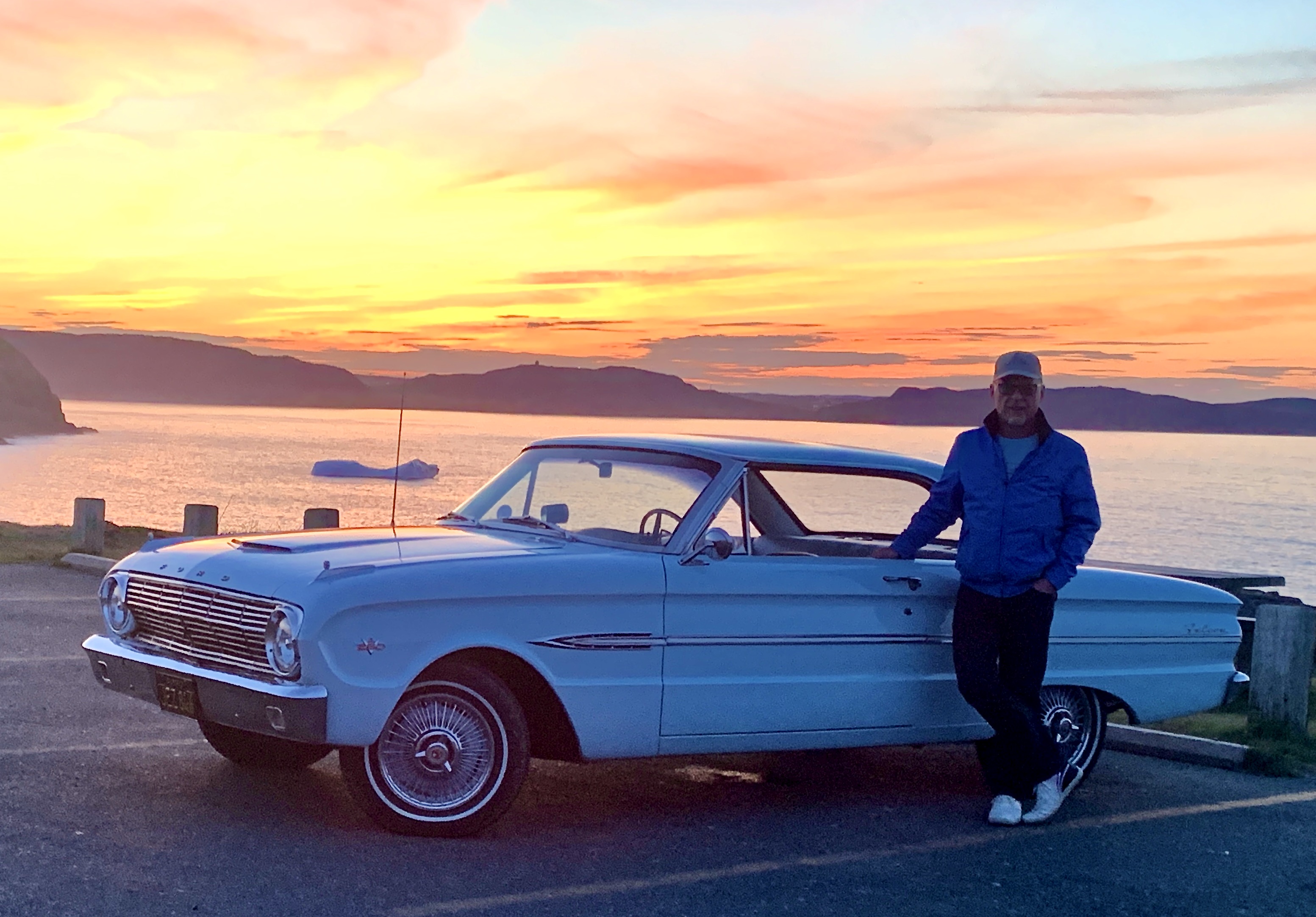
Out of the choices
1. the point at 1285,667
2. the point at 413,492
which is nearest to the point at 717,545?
the point at 1285,667

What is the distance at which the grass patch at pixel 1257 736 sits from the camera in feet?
28.3

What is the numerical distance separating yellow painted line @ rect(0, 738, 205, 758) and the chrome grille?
1.11 metres

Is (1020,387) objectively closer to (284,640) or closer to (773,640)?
(773,640)

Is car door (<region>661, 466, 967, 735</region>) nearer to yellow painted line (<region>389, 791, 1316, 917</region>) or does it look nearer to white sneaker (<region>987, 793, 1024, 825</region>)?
white sneaker (<region>987, 793, 1024, 825</region>)

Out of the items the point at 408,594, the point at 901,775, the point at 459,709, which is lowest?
the point at 901,775

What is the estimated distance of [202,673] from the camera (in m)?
6.18

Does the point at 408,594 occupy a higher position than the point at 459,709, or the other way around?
the point at 408,594

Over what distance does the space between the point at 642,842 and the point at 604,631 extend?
875mm

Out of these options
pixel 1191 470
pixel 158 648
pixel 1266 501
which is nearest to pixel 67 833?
pixel 158 648

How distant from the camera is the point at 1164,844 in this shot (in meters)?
6.80

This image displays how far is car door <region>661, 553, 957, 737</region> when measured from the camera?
6.70 metres

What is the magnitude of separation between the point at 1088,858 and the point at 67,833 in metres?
4.12

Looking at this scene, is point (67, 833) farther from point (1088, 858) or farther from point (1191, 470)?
point (1191, 470)

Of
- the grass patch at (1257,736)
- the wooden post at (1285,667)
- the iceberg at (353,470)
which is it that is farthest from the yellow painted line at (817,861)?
the iceberg at (353,470)
